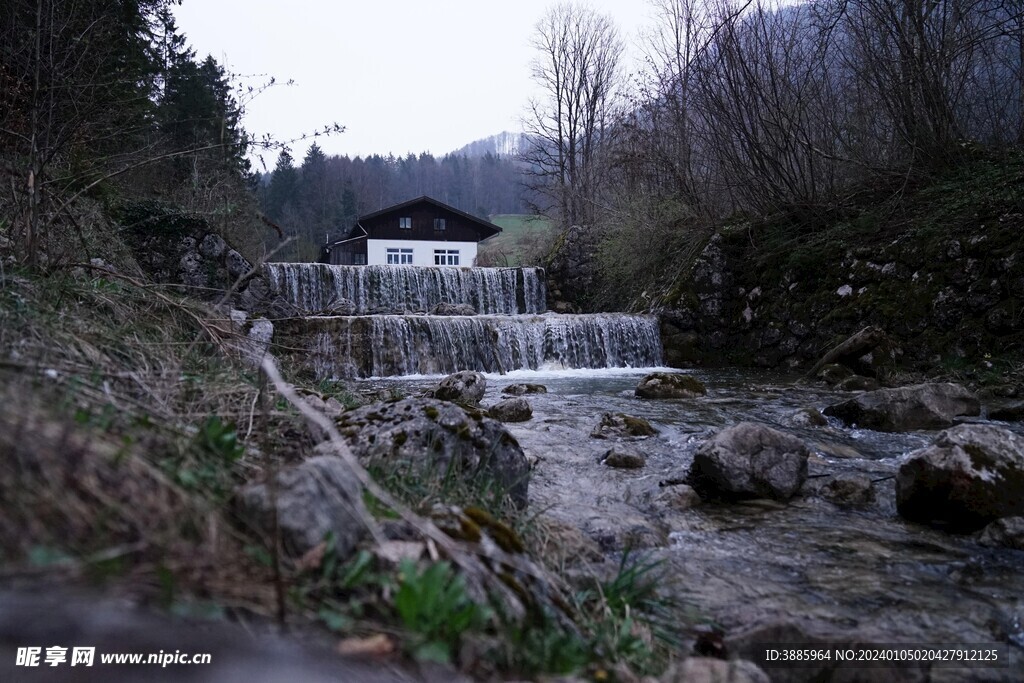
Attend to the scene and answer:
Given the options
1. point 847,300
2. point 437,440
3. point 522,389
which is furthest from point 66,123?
point 847,300

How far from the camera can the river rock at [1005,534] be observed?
343 cm

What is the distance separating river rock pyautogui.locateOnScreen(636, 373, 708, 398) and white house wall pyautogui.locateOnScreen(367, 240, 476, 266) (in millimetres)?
26261

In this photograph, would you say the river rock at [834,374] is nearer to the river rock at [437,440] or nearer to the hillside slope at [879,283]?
the hillside slope at [879,283]

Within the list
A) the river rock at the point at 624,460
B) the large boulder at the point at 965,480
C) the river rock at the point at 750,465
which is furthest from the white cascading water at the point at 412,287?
the large boulder at the point at 965,480

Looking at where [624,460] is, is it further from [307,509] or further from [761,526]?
[307,509]

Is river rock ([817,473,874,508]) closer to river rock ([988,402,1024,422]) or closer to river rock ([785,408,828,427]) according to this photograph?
river rock ([785,408,828,427])

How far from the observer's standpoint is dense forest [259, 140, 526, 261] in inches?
1956

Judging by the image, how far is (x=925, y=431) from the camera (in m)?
6.29

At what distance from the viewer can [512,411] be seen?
24.3 ft

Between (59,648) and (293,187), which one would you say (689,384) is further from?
(293,187)

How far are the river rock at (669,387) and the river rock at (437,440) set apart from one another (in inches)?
223

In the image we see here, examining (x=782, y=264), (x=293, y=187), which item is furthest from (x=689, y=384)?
(x=293, y=187)

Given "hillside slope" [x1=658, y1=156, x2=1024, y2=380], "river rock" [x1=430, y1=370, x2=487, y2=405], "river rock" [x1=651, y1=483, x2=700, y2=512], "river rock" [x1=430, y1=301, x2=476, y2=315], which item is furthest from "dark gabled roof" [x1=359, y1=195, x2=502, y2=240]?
"river rock" [x1=651, y1=483, x2=700, y2=512]

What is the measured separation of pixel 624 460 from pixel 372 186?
58.4 meters
